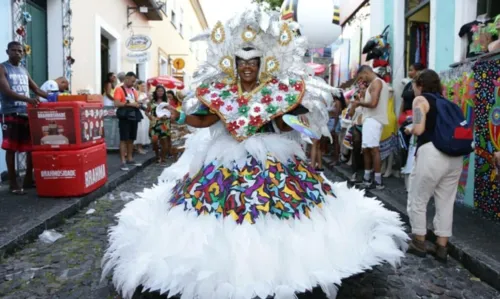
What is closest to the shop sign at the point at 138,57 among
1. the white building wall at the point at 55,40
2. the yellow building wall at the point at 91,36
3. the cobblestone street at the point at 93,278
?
the yellow building wall at the point at 91,36

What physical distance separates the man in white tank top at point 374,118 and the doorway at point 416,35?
2023mm

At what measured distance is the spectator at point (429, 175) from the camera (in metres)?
3.89

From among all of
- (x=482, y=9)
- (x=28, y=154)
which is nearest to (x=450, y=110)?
(x=482, y=9)

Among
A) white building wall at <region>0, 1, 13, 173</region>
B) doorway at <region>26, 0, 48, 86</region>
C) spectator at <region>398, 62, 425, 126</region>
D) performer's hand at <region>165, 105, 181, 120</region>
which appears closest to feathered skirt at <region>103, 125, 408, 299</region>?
performer's hand at <region>165, 105, 181, 120</region>

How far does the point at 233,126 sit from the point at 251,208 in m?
0.73

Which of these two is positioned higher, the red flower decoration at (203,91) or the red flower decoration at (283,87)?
the red flower decoration at (283,87)

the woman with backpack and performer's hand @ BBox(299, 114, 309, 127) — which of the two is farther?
the woman with backpack

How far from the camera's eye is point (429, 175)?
390cm

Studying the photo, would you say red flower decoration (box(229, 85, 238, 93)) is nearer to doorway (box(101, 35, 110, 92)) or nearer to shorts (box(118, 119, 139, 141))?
shorts (box(118, 119, 139, 141))

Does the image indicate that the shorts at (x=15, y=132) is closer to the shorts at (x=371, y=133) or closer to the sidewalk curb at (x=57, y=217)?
the sidewalk curb at (x=57, y=217)

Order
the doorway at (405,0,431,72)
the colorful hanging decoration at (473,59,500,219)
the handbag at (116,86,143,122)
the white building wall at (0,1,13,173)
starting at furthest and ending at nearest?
the handbag at (116,86,143,122), the doorway at (405,0,431,72), the white building wall at (0,1,13,173), the colorful hanging decoration at (473,59,500,219)

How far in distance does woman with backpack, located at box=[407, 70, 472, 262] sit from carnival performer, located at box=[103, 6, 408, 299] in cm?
60

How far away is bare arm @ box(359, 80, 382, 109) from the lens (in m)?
6.75

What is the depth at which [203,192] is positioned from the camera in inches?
123
